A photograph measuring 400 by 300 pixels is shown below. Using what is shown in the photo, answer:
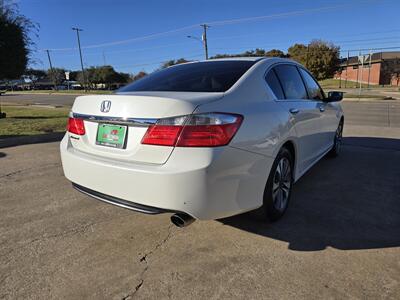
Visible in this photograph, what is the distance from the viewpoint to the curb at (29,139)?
730 cm

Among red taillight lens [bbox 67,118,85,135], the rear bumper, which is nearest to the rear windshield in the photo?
red taillight lens [bbox 67,118,85,135]

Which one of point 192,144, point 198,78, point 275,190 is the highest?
point 198,78

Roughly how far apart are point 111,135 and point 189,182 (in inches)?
→ 31.7

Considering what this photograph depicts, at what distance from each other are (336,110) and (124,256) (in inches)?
170

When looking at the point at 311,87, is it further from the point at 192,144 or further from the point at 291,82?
the point at 192,144

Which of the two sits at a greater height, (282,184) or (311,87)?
(311,87)

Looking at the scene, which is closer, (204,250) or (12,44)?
(204,250)

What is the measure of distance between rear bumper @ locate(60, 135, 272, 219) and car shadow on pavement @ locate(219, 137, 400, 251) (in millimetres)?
571

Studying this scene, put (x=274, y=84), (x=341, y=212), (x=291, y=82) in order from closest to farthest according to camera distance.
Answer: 1. (x=274, y=84)
2. (x=341, y=212)
3. (x=291, y=82)

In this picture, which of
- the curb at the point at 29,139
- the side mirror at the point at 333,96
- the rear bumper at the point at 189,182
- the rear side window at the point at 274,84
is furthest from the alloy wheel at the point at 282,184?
the curb at the point at 29,139

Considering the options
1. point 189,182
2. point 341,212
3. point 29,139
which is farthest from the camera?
point 29,139

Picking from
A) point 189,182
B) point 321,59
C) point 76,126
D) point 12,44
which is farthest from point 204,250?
point 321,59

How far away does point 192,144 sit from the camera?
7.43 ft

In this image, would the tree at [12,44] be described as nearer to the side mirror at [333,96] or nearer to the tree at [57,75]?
the side mirror at [333,96]
